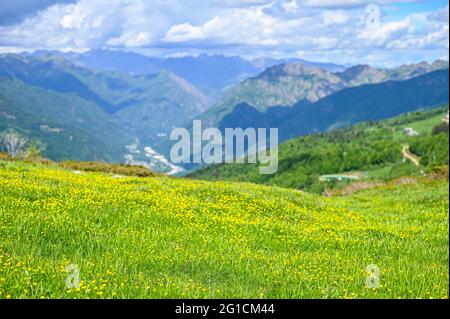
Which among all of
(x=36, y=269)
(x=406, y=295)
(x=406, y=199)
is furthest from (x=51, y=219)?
(x=406, y=199)

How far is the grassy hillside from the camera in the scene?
902 cm

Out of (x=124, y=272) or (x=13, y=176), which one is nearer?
(x=124, y=272)

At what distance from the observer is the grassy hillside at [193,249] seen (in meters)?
9.02

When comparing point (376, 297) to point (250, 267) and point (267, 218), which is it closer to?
point (250, 267)

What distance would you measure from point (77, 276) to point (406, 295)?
6.31 metres

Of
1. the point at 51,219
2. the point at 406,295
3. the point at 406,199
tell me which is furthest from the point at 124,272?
the point at 406,199

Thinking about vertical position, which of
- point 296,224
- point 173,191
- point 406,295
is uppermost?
point 173,191

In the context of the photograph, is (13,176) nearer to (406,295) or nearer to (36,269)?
(36,269)

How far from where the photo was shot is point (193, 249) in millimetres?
12133
